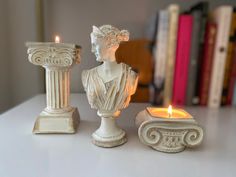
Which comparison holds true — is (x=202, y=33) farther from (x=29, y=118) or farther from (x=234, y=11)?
(x=29, y=118)

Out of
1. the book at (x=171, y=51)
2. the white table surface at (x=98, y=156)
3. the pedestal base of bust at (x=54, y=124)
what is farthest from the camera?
the book at (x=171, y=51)

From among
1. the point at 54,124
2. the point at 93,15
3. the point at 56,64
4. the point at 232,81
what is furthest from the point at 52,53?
the point at 232,81

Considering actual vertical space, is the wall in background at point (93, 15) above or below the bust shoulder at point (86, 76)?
above

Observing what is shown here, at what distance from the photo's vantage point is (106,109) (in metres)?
0.38

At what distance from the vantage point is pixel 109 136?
1.28 feet

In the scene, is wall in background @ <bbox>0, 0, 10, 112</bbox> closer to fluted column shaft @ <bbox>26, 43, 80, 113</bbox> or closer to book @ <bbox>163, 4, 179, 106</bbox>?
fluted column shaft @ <bbox>26, 43, 80, 113</bbox>

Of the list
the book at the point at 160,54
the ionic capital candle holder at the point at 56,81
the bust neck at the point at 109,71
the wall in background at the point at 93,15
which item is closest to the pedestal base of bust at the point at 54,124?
the ionic capital candle holder at the point at 56,81

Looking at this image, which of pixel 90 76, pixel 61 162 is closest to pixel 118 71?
pixel 90 76

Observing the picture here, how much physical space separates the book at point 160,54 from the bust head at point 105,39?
226 millimetres

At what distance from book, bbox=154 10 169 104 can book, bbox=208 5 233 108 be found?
129 millimetres

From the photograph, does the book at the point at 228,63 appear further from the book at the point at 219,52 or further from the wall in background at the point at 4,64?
the wall in background at the point at 4,64

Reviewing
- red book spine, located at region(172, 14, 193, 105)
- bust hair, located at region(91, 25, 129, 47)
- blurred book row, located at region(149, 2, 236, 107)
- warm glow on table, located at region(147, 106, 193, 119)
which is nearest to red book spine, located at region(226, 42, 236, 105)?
blurred book row, located at region(149, 2, 236, 107)

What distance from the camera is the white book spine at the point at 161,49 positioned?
562 mm

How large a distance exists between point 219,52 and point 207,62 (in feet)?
0.12
